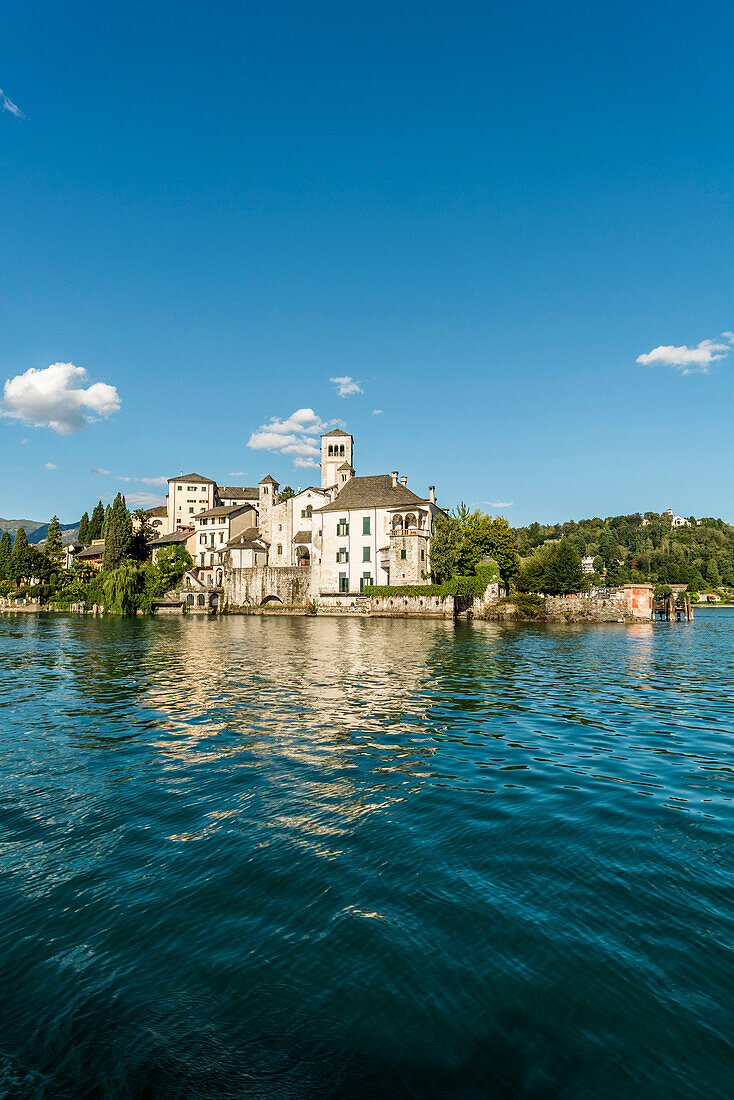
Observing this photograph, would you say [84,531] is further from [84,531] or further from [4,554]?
[4,554]

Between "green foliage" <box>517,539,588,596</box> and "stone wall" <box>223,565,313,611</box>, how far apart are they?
2845 cm

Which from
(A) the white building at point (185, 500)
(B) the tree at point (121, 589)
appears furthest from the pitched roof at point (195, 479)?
(B) the tree at point (121, 589)

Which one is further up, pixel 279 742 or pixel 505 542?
pixel 505 542

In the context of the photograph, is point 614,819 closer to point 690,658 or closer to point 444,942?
point 444,942

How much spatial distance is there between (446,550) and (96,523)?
87.1m

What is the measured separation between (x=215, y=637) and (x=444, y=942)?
38521mm

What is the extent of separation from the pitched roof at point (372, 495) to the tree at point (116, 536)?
25.3m

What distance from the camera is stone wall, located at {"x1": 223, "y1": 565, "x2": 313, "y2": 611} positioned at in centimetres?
7962

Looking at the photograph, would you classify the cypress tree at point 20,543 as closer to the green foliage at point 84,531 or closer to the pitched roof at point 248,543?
the green foliage at point 84,531

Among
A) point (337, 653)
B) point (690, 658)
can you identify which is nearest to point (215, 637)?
point (337, 653)

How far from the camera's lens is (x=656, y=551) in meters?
146

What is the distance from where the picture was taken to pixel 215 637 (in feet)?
139

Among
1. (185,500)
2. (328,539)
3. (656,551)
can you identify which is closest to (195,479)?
(185,500)

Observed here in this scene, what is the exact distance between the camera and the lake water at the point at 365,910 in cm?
411
